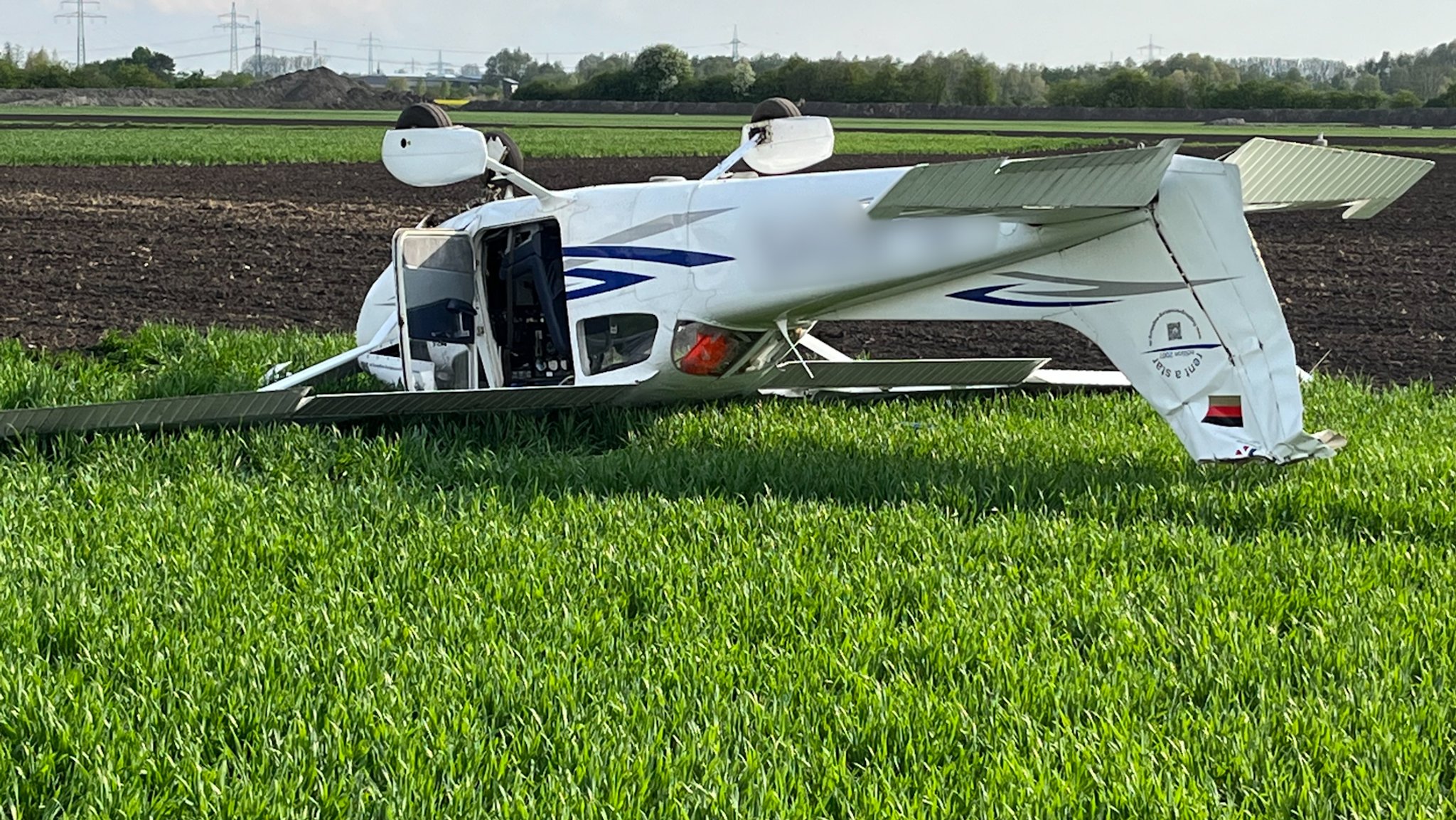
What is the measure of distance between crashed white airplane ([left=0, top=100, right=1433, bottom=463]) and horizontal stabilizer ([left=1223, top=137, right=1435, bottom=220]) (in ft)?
0.05

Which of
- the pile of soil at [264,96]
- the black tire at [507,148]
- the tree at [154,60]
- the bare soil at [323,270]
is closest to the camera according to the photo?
the black tire at [507,148]

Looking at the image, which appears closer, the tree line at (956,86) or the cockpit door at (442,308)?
the cockpit door at (442,308)

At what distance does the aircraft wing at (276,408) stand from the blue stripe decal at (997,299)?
78.8 inches

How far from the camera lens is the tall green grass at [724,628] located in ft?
12.6

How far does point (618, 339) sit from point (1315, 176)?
13.2ft

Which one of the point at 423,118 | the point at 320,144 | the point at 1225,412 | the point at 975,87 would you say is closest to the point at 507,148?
the point at 423,118

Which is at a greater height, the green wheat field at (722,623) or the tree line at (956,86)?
the tree line at (956,86)

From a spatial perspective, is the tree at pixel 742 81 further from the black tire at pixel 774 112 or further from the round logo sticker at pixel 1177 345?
the round logo sticker at pixel 1177 345

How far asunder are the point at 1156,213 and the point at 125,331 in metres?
9.58

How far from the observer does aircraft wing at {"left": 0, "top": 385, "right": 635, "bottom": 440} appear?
754 centimetres

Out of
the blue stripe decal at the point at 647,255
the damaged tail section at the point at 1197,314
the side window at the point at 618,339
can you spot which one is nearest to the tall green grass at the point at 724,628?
the damaged tail section at the point at 1197,314

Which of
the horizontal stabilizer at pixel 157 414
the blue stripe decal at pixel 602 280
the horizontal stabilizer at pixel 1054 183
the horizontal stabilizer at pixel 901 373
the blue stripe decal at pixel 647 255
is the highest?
the horizontal stabilizer at pixel 1054 183

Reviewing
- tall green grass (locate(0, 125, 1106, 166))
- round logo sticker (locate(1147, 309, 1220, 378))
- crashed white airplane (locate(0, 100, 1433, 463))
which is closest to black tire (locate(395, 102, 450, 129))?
crashed white airplane (locate(0, 100, 1433, 463))

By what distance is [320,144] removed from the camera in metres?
44.8
